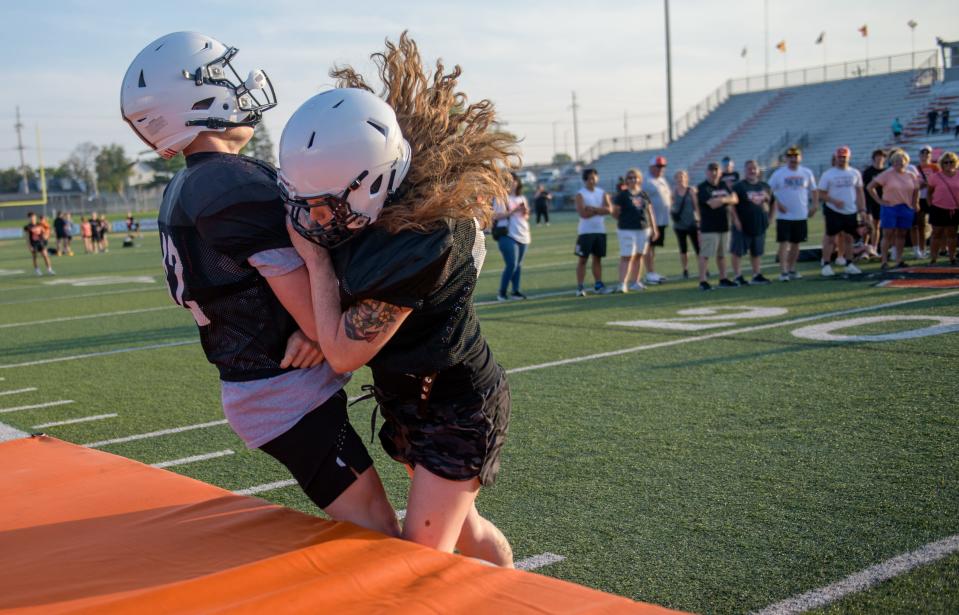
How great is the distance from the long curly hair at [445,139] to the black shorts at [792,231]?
10.4m

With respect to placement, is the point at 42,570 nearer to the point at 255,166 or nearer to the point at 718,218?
the point at 255,166

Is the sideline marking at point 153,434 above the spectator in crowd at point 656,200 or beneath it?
beneath

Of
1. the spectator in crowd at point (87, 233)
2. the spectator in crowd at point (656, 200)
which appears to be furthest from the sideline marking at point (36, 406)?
the spectator in crowd at point (87, 233)

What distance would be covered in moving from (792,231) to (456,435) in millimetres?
10627

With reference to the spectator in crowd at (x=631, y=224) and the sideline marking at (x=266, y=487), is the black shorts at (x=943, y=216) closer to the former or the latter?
the spectator in crowd at (x=631, y=224)

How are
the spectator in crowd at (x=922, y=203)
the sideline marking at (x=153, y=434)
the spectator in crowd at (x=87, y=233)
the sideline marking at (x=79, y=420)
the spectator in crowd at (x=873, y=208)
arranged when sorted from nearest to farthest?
the sideline marking at (x=153, y=434) < the sideline marking at (x=79, y=420) < the spectator in crowd at (x=922, y=203) < the spectator in crowd at (x=873, y=208) < the spectator in crowd at (x=87, y=233)

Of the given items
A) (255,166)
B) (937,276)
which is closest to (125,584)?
(255,166)

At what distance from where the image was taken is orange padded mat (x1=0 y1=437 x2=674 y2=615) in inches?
91.0

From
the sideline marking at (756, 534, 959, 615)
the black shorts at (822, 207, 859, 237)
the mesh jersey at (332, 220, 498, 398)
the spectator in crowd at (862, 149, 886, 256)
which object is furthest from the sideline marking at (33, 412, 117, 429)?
the spectator in crowd at (862, 149, 886, 256)

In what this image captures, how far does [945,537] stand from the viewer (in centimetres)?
339

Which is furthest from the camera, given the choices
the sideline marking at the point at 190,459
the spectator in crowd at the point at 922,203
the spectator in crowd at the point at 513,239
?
the spectator in crowd at the point at 922,203

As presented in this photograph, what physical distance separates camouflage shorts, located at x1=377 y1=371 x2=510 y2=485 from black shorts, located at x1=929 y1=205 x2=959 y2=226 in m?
12.0

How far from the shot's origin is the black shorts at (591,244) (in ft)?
40.4

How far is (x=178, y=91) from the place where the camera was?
8.61 feet
